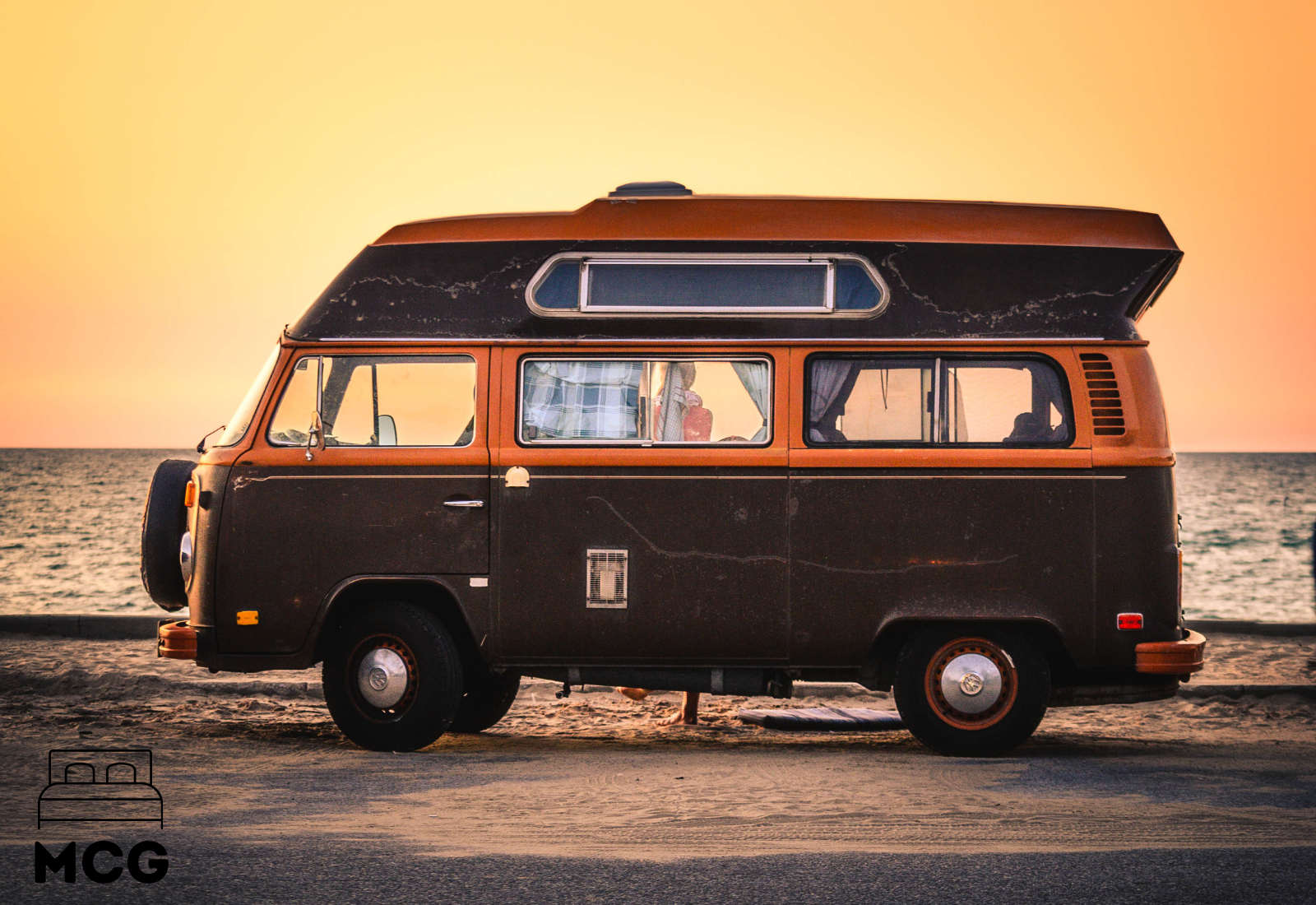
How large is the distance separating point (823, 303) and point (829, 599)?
1.71 m

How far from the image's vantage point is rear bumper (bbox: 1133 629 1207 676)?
27.8ft

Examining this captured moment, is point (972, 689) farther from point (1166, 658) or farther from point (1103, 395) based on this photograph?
point (1103, 395)

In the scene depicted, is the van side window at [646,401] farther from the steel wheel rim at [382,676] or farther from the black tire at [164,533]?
the black tire at [164,533]

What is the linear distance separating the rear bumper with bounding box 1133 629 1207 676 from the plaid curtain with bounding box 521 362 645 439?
3.13 meters

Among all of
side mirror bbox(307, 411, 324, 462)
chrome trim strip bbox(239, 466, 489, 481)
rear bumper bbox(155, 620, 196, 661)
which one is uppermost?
side mirror bbox(307, 411, 324, 462)

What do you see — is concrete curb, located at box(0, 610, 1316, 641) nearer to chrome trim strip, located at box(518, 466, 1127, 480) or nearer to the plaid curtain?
chrome trim strip, located at box(518, 466, 1127, 480)

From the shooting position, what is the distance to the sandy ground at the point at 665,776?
6578 mm

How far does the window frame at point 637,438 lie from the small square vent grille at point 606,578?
0.63 metres

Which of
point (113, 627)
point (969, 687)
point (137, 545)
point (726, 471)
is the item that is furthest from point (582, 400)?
point (137, 545)

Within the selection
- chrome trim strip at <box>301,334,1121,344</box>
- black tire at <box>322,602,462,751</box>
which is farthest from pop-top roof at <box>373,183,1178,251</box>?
black tire at <box>322,602,462,751</box>

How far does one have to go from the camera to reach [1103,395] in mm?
8641

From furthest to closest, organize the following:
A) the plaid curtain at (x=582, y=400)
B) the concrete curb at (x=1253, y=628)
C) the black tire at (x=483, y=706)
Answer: the concrete curb at (x=1253, y=628) → the black tire at (x=483, y=706) → the plaid curtain at (x=582, y=400)

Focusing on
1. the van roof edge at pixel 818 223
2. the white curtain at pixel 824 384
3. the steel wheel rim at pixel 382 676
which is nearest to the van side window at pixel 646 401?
the white curtain at pixel 824 384

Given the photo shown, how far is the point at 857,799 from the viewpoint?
7.40 m
